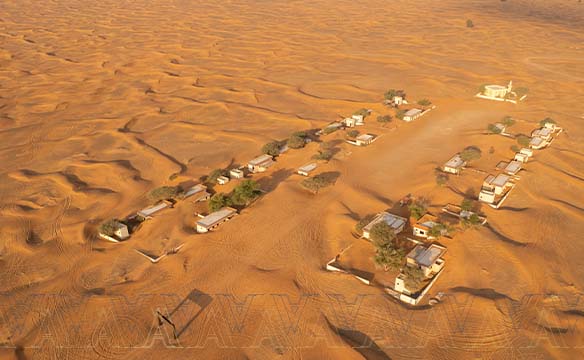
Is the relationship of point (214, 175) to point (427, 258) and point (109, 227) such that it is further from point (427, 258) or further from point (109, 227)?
point (427, 258)

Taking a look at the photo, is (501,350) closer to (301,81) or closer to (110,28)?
(301,81)

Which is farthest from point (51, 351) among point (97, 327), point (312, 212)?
point (312, 212)

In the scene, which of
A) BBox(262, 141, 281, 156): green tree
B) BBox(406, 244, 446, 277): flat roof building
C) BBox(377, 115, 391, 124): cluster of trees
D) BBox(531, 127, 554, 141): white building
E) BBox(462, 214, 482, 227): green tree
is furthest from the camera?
BBox(377, 115, 391, 124): cluster of trees

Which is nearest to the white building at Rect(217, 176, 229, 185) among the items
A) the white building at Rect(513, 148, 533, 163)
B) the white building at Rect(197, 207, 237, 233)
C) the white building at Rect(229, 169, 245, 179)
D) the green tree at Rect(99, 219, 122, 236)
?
the white building at Rect(229, 169, 245, 179)

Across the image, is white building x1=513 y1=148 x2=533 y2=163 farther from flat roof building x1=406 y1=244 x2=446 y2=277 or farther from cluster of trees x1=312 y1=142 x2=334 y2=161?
flat roof building x1=406 y1=244 x2=446 y2=277

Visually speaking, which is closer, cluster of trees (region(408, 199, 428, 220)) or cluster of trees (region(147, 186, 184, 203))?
cluster of trees (region(408, 199, 428, 220))
